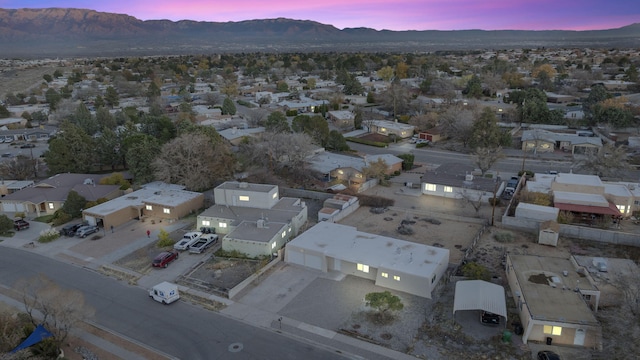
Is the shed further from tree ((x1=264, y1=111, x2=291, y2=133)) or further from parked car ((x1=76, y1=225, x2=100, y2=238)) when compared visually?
parked car ((x1=76, y1=225, x2=100, y2=238))

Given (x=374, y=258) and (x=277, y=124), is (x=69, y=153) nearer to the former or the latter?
(x=277, y=124)

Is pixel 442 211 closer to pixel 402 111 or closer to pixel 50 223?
pixel 50 223

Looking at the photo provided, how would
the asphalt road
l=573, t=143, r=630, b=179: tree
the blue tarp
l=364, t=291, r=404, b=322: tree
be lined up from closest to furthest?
the blue tarp < the asphalt road < l=364, t=291, r=404, b=322: tree < l=573, t=143, r=630, b=179: tree

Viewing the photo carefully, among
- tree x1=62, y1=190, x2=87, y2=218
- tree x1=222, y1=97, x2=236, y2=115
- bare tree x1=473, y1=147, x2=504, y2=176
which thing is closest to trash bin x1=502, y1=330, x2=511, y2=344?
bare tree x1=473, y1=147, x2=504, y2=176

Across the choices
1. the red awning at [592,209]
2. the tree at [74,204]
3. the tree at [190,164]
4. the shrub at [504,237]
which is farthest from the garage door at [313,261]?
the tree at [74,204]

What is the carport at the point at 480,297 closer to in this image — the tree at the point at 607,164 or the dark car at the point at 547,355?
the dark car at the point at 547,355

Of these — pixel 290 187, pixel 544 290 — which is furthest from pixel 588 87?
pixel 544 290
